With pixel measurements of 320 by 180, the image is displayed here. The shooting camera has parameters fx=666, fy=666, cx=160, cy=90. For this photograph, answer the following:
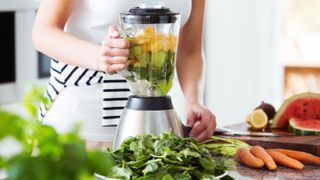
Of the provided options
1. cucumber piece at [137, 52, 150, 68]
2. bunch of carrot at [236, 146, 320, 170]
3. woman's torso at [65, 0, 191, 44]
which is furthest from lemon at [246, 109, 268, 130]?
cucumber piece at [137, 52, 150, 68]

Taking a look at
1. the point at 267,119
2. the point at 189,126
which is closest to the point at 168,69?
the point at 189,126

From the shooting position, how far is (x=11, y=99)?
2.89 metres

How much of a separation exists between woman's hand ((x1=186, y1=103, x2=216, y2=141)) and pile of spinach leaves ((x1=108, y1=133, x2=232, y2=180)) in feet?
1.31

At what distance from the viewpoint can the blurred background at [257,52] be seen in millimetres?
4156

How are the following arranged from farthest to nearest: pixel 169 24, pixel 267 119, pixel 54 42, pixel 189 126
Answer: pixel 267 119, pixel 189 126, pixel 54 42, pixel 169 24

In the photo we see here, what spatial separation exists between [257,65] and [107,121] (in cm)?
262

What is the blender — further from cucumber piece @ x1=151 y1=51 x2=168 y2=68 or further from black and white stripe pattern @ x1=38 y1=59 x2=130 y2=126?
black and white stripe pattern @ x1=38 y1=59 x2=130 y2=126

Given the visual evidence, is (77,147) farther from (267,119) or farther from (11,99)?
(11,99)

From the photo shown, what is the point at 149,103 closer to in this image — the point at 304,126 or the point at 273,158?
the point at 273,158

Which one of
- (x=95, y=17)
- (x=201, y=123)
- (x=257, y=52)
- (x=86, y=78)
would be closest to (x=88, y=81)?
(x=86, y=78)

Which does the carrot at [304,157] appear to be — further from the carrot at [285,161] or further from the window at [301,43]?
the window at [301,43]

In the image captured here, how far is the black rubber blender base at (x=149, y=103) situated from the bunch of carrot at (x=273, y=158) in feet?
0.71

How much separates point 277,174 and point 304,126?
1.55 feet

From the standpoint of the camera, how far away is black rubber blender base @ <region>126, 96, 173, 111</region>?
1.45 m
